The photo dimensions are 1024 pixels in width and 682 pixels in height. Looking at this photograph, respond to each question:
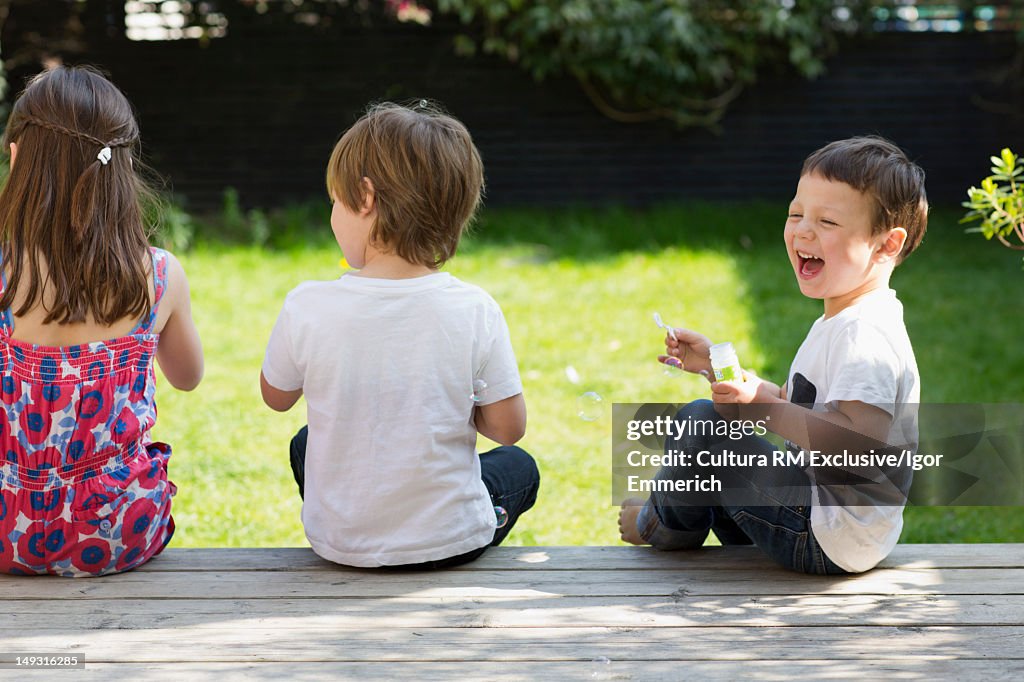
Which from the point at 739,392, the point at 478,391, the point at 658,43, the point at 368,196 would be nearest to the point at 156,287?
the point at 368,196

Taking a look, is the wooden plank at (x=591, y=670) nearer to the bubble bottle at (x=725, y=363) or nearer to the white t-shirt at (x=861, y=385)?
the white t-shirt at (x=861, y=385)

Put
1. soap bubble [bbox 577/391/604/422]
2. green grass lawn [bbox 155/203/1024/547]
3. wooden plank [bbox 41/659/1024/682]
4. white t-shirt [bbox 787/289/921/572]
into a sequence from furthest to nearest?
1. green grass lawn [bbox 155/203/1024/547]
2. soap bubble [bbox 577/391/604/422]
3. white t-shirt [bbox 787/289/921/572]
4. wooden plank [bbox 41/659/1024/682]

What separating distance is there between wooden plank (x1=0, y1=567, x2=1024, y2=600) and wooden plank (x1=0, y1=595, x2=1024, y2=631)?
0.03 meters

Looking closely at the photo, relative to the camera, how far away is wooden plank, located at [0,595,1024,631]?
2.15 meters

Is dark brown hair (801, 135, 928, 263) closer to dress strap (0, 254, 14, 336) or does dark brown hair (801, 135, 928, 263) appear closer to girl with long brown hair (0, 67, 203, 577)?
girl with long brown hair (0, 67, 203, 577)

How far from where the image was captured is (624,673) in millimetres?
1953

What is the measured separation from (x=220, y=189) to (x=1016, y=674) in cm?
710

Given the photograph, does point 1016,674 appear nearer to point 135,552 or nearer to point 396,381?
point 396,381

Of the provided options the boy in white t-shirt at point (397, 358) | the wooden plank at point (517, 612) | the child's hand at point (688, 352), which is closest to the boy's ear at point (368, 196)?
the boy in white t-shirt at point (397, 358)

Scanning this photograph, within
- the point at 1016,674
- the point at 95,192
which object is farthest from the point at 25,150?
the point at 1016,674

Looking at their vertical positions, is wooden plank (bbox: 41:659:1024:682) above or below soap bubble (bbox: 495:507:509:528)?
below

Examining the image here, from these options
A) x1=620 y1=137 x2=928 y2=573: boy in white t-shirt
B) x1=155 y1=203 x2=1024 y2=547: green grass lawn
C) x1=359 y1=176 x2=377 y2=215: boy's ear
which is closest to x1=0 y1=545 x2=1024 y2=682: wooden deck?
x1=620 y1=137 x2=928 y2=573: boy in white t-shirt

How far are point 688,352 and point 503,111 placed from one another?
5.95 m

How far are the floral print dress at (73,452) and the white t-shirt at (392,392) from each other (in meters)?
0.30
